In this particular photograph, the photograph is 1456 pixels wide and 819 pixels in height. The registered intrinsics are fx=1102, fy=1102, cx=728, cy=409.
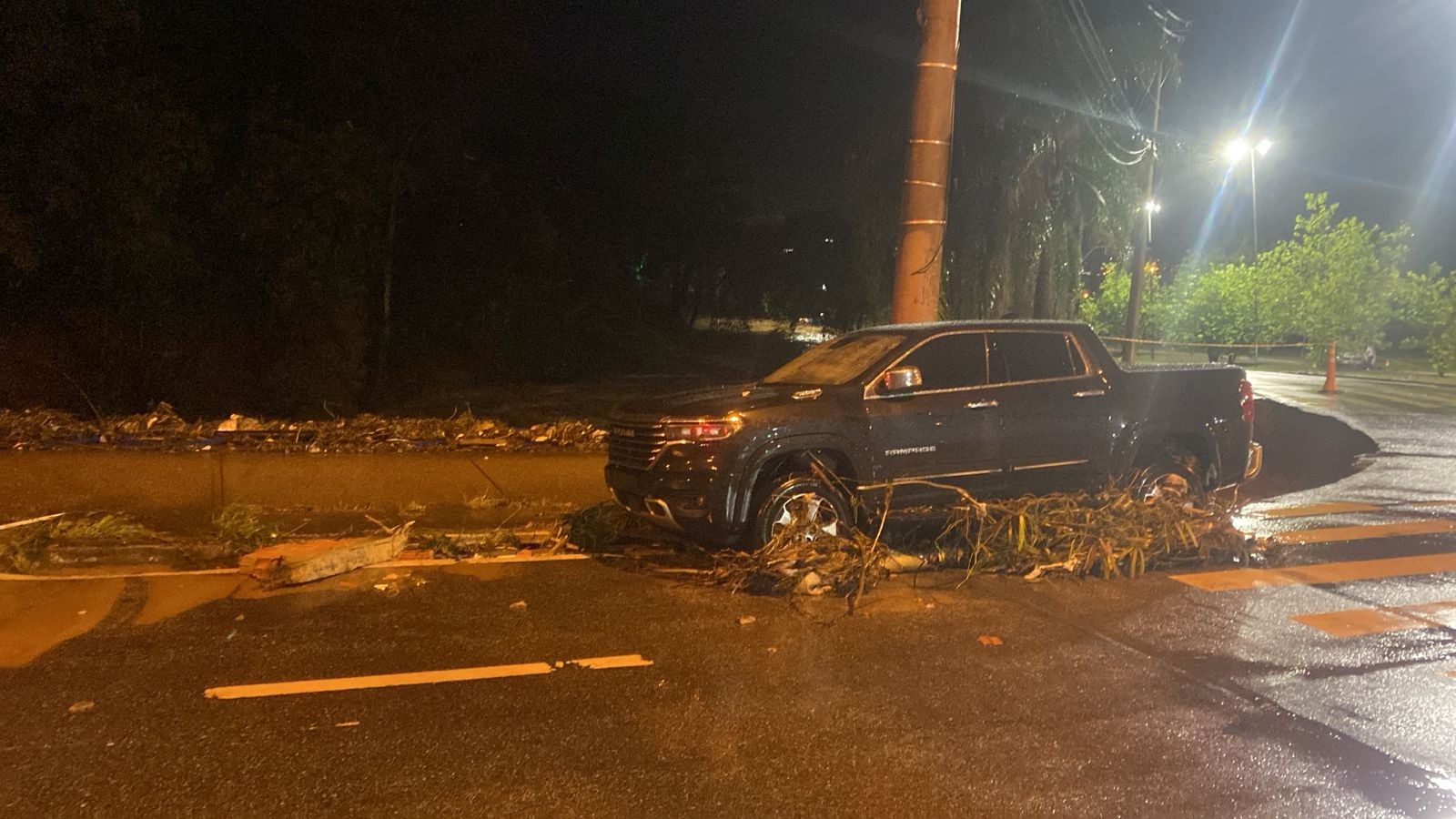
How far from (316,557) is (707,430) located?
112 inches

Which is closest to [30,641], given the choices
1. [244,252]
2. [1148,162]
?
[1148,162]

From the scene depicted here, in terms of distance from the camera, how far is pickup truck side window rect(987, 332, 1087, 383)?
863cm

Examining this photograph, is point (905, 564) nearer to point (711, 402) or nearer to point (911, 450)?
point (911, 450)

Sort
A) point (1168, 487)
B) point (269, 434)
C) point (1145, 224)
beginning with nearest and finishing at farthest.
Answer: point (1168, 487)
point (269, 434)
point (1145, 224)

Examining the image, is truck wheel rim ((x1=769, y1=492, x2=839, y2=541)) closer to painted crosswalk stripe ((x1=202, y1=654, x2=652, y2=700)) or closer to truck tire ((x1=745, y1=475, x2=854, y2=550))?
truck tire ((x1=745, y1=475, x2=854, y2=550))

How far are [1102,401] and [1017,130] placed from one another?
8.94 metres

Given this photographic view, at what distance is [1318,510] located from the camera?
11.0 m

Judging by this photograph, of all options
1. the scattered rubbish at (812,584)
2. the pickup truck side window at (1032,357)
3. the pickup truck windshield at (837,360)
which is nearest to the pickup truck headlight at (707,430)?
the pickup truck windshield at (837,360)

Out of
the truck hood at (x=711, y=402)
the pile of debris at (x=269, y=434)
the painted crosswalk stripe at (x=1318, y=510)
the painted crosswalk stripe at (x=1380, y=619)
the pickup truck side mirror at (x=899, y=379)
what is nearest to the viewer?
→ the painted crosswalk stripe at (x=1380, y=619)

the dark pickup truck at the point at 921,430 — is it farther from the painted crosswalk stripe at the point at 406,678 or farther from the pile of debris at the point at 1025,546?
the painted crosswalk stripe at the point at 406,678

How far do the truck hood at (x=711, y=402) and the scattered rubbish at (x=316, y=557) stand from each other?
2016 millimetres

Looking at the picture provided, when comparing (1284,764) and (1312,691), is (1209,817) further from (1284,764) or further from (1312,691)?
(1312,691)

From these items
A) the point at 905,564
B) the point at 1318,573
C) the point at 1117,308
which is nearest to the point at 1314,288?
the point at 1117,308

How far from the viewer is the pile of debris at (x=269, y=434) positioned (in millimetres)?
10852
